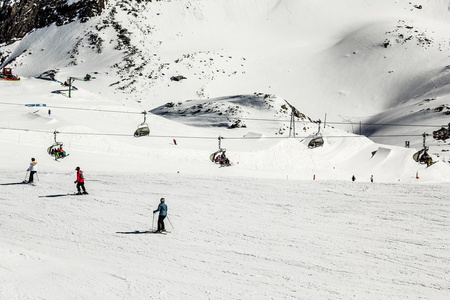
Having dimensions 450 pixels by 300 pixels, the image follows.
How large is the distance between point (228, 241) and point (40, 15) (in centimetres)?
11322

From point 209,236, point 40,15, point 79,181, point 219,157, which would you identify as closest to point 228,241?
point 209,236

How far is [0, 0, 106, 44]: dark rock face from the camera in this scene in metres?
107

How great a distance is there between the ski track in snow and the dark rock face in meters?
92.1

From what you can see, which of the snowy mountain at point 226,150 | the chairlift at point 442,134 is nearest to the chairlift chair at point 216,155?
the snowy mountain at point 226,150

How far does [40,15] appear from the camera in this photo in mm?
111812

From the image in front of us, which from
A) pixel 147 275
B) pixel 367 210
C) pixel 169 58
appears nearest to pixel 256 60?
pixel 169 58

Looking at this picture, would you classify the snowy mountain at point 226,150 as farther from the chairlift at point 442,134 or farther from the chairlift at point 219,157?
the chairlift at point 219,157

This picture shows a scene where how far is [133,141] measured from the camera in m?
43.2

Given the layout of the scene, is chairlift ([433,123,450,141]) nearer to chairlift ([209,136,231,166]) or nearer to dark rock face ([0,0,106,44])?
chairlift ([209,136,231,166])

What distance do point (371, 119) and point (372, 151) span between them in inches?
1296

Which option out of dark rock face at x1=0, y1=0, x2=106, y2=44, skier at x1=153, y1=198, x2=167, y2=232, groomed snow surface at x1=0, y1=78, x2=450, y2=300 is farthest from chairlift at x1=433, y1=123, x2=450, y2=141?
dark rock face at x1=0, y1=0, x2=106, y2=44

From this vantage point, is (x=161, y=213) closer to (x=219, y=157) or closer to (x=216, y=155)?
(x=219, y=157)

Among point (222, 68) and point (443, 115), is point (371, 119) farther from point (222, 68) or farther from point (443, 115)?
point (222, 68)

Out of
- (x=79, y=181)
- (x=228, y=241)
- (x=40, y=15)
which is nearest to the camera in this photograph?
(x=228, y=241)
